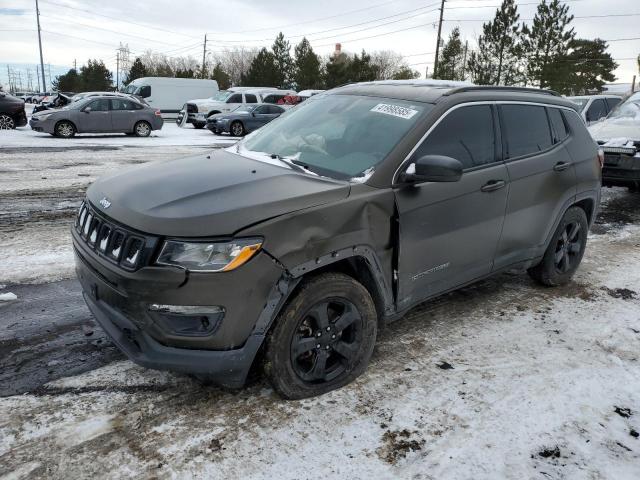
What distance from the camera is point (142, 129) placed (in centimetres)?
1927

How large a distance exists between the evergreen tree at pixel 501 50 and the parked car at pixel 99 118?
1411 inches

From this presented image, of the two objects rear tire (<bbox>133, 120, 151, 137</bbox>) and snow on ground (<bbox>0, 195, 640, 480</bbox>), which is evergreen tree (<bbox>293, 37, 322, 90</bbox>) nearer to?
rear tire (<bbox>133, 120, 151, 137</bbox>)

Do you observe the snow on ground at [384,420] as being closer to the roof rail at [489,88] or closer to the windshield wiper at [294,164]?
the windshield wiper at [294,164]

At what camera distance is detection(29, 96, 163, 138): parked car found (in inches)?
674

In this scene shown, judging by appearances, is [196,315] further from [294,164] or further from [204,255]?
[294,164]

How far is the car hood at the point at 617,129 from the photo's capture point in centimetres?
893

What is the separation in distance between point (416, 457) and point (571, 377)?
1.37 meters

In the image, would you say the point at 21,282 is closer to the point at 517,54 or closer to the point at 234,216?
the point at 234,216

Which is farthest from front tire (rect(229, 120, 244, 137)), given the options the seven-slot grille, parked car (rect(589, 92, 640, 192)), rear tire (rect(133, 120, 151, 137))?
the seven-slot grille

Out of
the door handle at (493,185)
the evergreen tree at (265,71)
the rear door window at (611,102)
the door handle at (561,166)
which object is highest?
the evergreen tree at (265,71)

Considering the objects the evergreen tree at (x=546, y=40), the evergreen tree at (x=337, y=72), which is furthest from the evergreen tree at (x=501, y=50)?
the evergreen tree at (x=337, y=72)

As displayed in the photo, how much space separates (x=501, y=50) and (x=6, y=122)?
4189cm

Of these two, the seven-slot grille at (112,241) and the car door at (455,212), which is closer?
the seven-slot grille at (112,241)

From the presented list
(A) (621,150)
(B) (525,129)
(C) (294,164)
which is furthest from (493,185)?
(A) (621,150)
